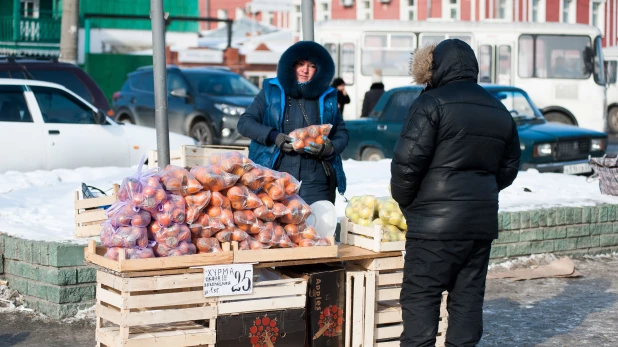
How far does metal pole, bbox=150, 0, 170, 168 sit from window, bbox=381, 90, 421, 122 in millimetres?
8633

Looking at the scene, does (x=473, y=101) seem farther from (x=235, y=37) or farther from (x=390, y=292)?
(x=235, y=37)

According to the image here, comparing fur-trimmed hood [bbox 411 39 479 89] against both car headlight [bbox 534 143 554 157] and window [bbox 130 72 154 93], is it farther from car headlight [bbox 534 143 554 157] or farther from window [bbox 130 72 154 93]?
window [bbox 130 72 154 93]

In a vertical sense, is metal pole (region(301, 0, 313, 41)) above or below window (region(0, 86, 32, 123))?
above

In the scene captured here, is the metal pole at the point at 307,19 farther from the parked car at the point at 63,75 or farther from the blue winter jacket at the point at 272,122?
the parked car at the point at 63,75

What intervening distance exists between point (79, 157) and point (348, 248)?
293 inches

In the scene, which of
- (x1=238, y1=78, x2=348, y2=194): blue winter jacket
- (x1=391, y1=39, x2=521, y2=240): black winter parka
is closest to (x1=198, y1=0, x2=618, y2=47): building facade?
(x1=238, y1=78, x2=348, y2=194): blue winter jacket

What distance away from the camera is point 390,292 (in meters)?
6.13

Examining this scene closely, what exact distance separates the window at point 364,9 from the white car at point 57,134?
37465 mm

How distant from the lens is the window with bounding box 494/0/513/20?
4462 centimetres

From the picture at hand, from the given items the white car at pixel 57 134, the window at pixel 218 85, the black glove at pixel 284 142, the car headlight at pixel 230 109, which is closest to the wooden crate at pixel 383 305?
the black glove at pixel 284 142

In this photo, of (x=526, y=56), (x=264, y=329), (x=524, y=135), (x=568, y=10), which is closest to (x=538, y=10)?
(x=568, y=10)

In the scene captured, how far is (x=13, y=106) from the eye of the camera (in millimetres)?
12688

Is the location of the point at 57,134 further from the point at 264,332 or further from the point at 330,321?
the point at 264,332

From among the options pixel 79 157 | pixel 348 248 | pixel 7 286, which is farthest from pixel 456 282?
pixel 79 157
